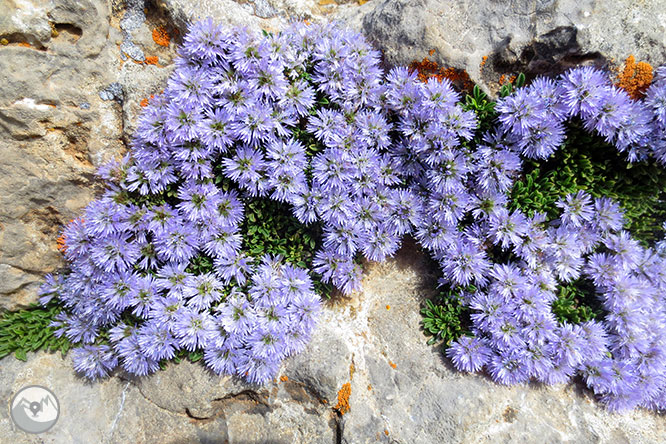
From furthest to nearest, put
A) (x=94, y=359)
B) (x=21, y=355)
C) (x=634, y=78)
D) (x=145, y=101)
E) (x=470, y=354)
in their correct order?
(x=21, y=355) < (x=94, y=359) < (x=145, y=101) < (x=470, y=354) < (x=634, y=78)

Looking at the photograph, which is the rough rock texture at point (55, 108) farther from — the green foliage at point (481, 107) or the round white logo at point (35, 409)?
the green foliage at point (481, 107)

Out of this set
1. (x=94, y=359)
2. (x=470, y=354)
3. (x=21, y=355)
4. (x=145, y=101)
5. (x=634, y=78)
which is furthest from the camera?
(x=21, y=355)

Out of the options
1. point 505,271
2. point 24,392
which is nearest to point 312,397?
point 505,271

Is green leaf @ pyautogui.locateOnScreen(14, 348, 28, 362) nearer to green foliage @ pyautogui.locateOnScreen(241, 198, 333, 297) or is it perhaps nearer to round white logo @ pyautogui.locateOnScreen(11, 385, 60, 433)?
round white logo @ pyautogui.locateOnScreen(11, 385, 60, 433)

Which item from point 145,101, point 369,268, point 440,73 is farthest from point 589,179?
point 145,101

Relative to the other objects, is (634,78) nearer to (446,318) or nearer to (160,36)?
(446,318)
